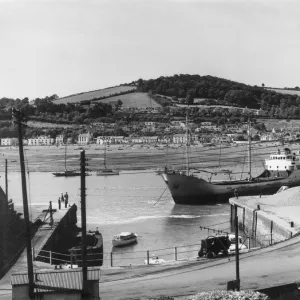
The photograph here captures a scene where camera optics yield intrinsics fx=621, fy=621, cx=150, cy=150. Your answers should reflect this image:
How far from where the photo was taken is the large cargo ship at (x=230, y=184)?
3691cm

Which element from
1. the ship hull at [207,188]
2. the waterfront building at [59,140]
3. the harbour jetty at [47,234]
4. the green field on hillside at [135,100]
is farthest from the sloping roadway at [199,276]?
the green field on hillside at [135,100]

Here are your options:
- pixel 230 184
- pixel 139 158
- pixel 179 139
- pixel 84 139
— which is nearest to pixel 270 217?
pixel 230 184

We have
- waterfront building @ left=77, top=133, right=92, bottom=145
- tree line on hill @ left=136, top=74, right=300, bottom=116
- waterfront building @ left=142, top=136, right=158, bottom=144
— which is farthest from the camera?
tree line on hill @ left=136, top=74, right=300, bottom=116

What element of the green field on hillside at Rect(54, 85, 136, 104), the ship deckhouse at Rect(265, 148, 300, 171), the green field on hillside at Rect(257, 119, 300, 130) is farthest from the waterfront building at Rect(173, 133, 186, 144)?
the ship deckhouse at Rect(265, 148, 300, 171)

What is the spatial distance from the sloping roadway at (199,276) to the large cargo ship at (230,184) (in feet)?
67.7

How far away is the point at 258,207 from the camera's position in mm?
24188

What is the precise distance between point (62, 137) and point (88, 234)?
301ft

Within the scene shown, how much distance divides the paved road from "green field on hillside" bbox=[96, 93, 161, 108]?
482 feet

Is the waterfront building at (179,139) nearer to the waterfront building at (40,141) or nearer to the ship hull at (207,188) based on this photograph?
the waterfront building at (40,141)

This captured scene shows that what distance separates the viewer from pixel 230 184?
38.7 metres

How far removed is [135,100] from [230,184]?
5066 inches

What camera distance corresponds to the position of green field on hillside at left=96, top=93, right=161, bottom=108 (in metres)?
162

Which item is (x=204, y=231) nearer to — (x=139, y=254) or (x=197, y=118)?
(x=139, y=254)

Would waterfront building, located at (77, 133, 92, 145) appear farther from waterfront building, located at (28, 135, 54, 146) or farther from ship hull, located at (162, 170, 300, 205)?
ship hull, located at (162, 170, 300, 205)
